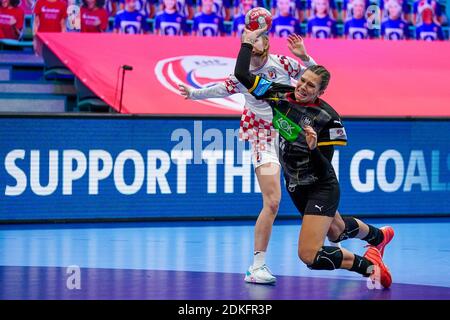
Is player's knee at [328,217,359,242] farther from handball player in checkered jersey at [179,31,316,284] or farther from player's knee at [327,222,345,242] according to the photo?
handball player in checkered jersey at [179,31,316,284]

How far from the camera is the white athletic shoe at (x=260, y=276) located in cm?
824

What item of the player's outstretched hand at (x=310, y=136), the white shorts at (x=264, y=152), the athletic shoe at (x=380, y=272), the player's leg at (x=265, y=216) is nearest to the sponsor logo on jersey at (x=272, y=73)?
the white shorts at (x=264, y=152)

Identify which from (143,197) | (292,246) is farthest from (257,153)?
(143,197)

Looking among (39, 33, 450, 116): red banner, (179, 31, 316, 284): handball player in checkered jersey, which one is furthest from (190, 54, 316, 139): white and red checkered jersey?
(39, 33, 450, 116): red banner

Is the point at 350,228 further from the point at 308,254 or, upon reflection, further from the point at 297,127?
the point at 297,127

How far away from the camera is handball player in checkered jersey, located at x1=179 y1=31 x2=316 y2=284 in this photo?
27.4ft

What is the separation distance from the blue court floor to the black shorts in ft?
2.14

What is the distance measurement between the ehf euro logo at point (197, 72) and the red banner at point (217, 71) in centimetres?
1

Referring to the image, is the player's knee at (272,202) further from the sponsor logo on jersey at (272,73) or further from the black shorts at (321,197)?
the sponsor logo on jersey at (272,73)

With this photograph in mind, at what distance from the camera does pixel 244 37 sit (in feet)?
26.3

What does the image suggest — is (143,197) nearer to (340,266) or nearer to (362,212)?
(362,212)

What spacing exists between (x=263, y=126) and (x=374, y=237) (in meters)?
1.37

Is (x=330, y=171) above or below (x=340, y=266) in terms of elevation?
above

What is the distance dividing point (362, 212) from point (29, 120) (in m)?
4.55
